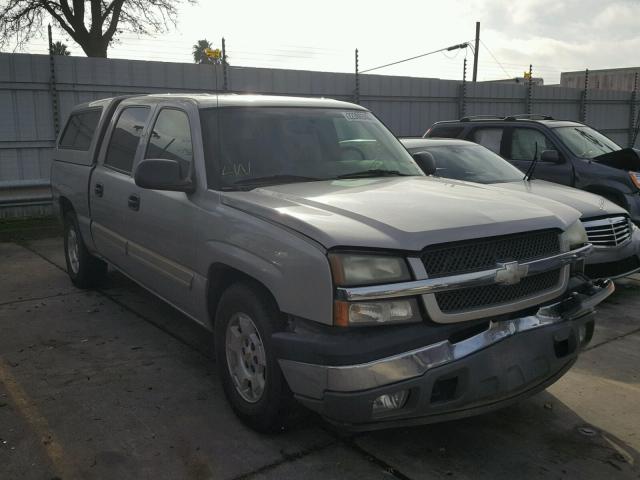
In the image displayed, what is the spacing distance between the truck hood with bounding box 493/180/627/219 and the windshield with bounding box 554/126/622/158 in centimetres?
169

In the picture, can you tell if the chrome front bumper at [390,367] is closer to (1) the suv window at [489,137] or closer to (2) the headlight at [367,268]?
(2) the headlight at [367,268]

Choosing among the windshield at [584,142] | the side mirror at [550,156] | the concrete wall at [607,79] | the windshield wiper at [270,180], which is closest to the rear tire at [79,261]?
the windshield wiper at [270,180]

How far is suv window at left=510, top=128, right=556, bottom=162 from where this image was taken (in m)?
8.28

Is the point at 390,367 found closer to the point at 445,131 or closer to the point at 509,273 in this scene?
the point at 509,273

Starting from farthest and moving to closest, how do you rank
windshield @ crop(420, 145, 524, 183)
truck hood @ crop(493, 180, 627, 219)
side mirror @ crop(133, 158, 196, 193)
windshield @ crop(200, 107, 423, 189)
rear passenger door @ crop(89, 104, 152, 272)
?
windshield @ crop(420, 145, 524, 183), truck hood @ crop(493, 180, 627, 219), rear passenger door @ crop(89, 104, 152, 272), windshield @ crop(200, 107, 423, 189), side mirror @ crop(133, 158, 196, 193)

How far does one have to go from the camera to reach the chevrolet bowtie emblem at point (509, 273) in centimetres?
293

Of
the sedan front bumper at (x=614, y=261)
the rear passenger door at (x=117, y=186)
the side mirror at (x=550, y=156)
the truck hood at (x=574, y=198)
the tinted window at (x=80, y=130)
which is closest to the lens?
the rear passenger door at (x=117, y=186)

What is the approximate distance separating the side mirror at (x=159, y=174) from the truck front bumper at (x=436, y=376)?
1.38 meters

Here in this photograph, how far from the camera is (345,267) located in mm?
2762

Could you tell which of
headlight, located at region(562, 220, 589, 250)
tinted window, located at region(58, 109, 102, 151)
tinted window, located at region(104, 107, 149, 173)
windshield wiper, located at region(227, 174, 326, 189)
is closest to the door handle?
tinted window, located at region(104, 107, 149, 173)

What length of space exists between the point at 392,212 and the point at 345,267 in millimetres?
493

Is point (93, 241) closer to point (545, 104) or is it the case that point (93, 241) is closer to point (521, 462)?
point (521, 462)

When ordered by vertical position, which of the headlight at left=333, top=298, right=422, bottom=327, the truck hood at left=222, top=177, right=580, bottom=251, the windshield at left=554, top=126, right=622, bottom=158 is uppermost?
the windshield at left=554, top=126, right=622, bottom=158

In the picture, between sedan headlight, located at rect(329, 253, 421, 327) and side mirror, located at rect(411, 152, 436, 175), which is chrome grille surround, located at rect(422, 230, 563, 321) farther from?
→ side mirror, located at rect(411, 152, 436, 175)
